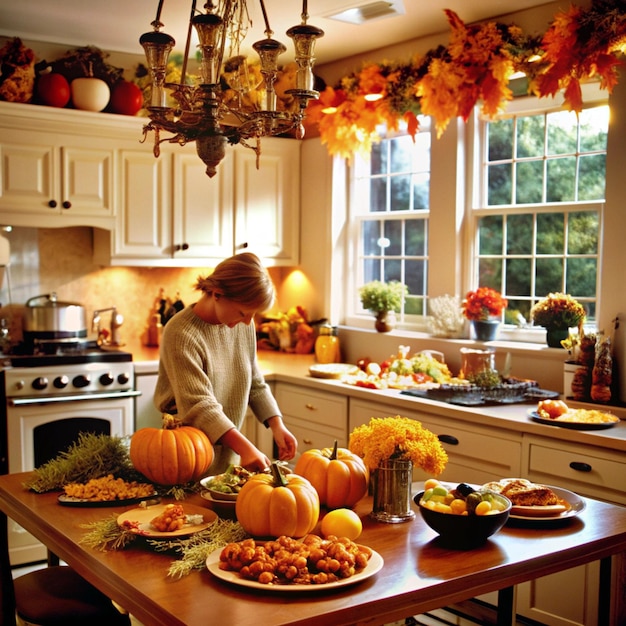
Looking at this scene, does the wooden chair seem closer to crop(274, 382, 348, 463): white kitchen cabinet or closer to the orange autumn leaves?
crop(274, 382, 348, 463): white kitchen cabinet

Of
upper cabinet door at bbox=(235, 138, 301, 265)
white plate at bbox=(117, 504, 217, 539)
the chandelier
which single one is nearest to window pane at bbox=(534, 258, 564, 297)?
upper cabinet door at bbox=(235, 138, 301, 265)

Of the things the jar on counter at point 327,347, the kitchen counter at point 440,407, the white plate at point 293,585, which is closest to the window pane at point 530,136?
the kitchen counter at point 440,407

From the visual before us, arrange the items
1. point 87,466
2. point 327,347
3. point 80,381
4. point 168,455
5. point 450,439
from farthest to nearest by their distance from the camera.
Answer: point 327,347, point 80,381, point 450,439, point 87,466, point 168,455

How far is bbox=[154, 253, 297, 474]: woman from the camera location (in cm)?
269

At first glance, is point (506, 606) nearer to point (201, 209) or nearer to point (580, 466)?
point (580, 466)

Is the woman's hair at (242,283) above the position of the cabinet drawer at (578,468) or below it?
above

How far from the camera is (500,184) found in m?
4.55

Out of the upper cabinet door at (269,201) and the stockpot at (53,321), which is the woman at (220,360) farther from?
the upper cabinet door at (269,201)

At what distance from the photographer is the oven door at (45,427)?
14.0ft

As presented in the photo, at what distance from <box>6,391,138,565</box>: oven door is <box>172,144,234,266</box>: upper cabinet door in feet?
3.52

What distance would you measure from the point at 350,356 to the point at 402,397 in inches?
50.7

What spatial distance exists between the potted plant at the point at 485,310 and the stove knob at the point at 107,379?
191 cm

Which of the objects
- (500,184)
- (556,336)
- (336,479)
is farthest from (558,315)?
(336,479)

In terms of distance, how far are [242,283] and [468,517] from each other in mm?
1128
